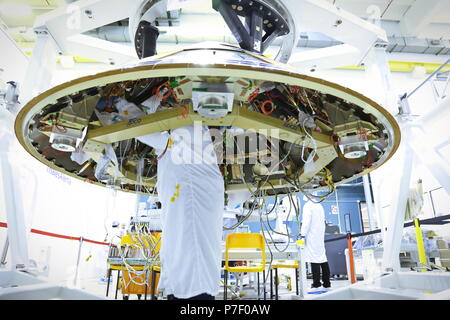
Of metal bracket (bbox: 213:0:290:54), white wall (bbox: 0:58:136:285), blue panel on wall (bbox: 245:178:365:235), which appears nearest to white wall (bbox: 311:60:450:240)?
metal bracket (bbox: 213:0:290:54)

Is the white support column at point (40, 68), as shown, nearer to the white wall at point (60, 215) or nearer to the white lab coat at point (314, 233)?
the white wall at point (60, 215)

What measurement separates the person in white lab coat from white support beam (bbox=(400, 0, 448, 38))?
3.78 metres

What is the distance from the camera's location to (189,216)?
1291 mm

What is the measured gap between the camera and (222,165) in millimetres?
2158

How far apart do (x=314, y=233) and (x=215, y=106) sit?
4.58m

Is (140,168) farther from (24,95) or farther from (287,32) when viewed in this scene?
(287,32)

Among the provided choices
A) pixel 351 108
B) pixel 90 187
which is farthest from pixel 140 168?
pixel 90 187

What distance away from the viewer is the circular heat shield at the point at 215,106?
106 cm

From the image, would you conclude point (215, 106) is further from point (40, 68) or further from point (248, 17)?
point (40, 68)

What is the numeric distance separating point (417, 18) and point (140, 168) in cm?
593

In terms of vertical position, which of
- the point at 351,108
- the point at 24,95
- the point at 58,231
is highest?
the point at 24,95

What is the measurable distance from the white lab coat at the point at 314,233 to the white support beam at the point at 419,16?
3.78 meters

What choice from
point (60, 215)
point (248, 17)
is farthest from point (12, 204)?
point (60, 215)

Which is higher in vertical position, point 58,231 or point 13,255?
point 58,231
